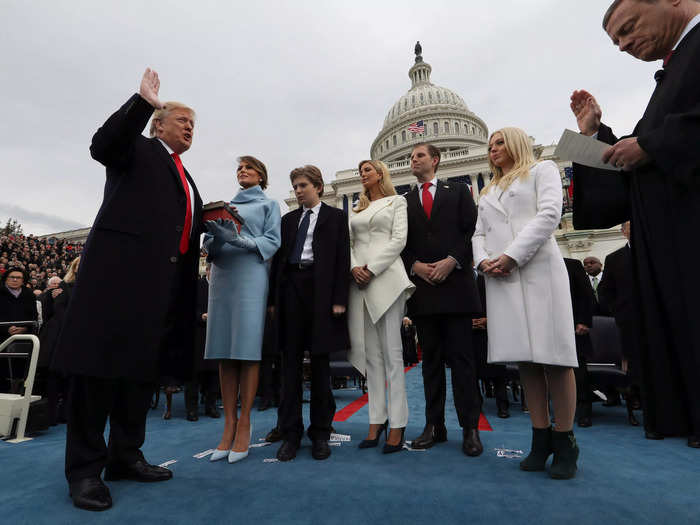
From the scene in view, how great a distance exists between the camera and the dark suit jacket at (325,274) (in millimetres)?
2570

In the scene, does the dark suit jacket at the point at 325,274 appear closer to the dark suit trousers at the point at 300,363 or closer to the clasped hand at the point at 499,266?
the dark suit trousers at the point at 300,363

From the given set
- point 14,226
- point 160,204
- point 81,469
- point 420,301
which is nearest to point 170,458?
point 81,469

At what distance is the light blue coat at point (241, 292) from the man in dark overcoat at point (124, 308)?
1.14 feet

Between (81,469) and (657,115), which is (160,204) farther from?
(657,115)

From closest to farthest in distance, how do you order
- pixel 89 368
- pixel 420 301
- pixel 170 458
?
pixel 89 368
pixel 170 458
pixel 420 301

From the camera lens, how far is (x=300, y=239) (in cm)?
281

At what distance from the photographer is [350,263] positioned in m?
2.81

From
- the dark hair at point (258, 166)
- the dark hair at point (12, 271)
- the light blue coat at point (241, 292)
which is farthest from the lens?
the dark hair at point (12, 271)

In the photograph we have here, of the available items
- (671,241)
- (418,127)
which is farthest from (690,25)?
(418,127)

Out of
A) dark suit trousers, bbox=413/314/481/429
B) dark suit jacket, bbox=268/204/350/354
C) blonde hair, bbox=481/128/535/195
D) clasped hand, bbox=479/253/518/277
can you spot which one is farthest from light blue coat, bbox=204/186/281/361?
blonde hair, bbox=481/128/535/195

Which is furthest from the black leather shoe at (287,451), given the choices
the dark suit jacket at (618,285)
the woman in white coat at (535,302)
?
the dark suit jacket at (618,285)

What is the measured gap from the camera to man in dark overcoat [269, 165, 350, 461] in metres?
2.57

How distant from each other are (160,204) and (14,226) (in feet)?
113

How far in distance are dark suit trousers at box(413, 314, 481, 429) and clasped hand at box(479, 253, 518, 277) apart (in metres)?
0.58
